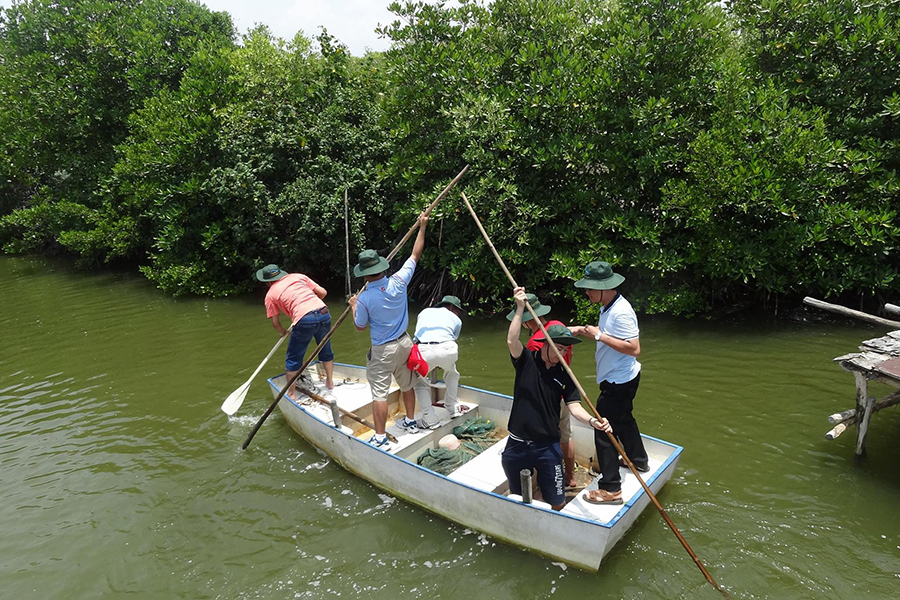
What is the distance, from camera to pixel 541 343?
5.13m

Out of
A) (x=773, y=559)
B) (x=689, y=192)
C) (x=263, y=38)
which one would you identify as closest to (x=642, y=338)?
(x=689, y=192)

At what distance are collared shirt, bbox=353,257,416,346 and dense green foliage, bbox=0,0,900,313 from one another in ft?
Result: 17.4

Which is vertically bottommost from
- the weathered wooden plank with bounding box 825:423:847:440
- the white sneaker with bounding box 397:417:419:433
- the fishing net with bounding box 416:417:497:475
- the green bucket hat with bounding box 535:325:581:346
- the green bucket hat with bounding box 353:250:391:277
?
the fishing net with bounding box 416:417:497:475

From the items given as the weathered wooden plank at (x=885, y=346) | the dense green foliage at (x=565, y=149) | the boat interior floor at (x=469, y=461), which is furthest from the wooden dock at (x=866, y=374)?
the dense green foliage at (x=565, y=149)

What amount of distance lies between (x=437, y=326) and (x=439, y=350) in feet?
1.04

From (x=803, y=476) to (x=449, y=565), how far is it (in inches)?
164

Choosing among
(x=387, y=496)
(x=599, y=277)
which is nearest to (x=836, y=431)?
(x=599, y=277)

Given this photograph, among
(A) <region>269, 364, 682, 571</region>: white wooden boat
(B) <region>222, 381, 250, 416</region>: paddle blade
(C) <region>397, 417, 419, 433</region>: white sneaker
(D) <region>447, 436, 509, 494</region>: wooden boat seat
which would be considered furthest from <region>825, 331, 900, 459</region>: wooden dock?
(B) <region>222, 381, 250, 416</region>: paddle blade

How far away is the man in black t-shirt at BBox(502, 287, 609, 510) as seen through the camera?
4.96 meters

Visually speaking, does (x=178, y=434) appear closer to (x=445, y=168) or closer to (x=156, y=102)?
(x=445, y=168)

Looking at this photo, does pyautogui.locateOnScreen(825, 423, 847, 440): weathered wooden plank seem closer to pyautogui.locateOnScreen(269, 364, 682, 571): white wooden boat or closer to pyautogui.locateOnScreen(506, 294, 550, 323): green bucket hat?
pyautogui.locateOnScreen(269, 364, 682, 571): white wooden boat

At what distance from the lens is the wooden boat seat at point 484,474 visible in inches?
236

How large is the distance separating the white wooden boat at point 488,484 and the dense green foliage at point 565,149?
5.22 meters

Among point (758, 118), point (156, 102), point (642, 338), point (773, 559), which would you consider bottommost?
point (773, 559)
